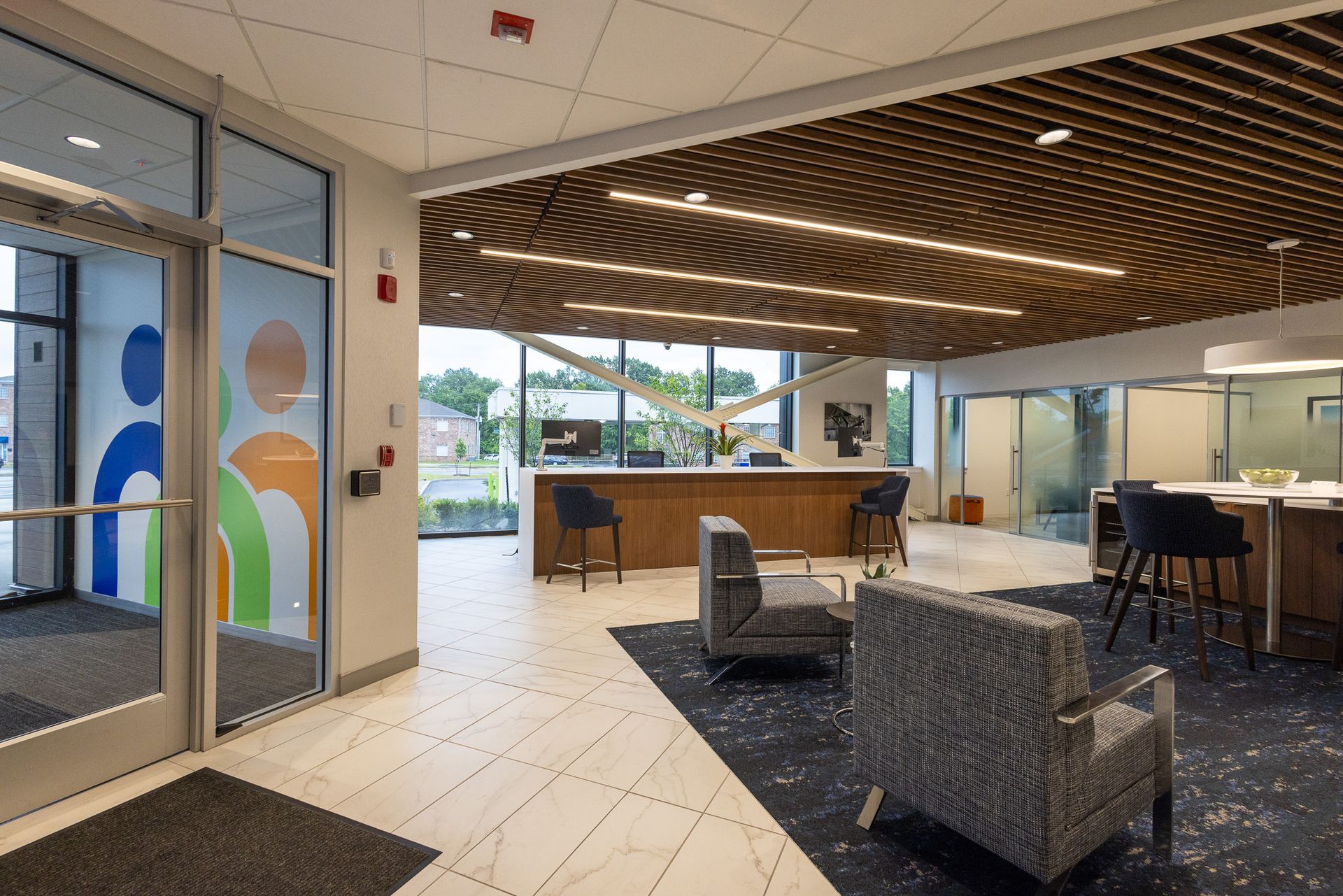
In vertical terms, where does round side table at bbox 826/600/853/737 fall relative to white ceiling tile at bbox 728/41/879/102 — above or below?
below

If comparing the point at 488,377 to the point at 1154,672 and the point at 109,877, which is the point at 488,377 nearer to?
the point at 109,877

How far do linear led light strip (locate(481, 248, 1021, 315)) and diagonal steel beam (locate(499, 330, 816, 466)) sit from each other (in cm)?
271

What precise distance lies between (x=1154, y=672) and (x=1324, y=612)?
4187 millimetres

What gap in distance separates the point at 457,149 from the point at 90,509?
238 cm

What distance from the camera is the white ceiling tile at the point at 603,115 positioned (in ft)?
10.1

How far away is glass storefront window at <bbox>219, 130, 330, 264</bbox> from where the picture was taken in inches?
117

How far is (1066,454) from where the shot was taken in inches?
394

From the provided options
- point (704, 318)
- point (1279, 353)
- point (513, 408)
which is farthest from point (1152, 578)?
point (513, 408)

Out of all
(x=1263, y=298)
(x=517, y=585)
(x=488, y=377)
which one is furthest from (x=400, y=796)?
(x=1263, y=298)

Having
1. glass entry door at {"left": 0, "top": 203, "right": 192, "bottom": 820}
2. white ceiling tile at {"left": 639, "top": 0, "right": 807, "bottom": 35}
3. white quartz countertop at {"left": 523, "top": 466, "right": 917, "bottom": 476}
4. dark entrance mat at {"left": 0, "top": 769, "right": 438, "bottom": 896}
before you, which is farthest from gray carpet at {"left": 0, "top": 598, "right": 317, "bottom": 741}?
white quartz countertop at {"left": 523, "top": 466, "right": 917, "bottom": 476}

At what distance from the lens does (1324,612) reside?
15.6ft

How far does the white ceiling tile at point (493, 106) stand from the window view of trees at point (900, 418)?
10.7 m

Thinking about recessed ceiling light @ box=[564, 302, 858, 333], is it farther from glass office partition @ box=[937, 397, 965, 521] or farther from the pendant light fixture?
glass office partition @ box=[937, 397, 965, 521]

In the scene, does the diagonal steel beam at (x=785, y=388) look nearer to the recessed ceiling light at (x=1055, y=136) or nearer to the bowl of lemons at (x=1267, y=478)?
the bowl of lemons at (x=1267, y=478)
